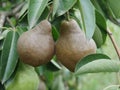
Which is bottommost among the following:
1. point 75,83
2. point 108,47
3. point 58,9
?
point 75,83

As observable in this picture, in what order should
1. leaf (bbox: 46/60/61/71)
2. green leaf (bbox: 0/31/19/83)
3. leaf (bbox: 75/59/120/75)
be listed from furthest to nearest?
leaf (bbox: 46/60/61/71)
green leaf (bbox: 0/31/19/83)
leaf (bbox: 75/59/120/75)

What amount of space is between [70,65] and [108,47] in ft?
2.09

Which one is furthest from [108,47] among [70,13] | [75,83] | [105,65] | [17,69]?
[75,83]

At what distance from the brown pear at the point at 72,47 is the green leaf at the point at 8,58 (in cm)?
16

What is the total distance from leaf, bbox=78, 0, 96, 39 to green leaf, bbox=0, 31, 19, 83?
30 cm

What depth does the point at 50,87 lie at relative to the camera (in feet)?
7.68

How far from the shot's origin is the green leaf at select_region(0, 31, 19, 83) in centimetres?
142

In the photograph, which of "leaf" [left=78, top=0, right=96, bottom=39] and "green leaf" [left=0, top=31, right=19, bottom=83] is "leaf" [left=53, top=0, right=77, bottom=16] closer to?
"leaf" [left=78, top=0, right=96, bottom=39]

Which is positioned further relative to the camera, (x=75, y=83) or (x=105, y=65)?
(x=75, y=83)

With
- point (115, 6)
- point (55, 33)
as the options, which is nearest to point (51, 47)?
point (55, 33)

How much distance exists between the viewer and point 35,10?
4.04 ft

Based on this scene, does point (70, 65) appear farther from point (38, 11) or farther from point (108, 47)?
point (108, 47)

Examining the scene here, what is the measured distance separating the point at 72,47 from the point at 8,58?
24cm

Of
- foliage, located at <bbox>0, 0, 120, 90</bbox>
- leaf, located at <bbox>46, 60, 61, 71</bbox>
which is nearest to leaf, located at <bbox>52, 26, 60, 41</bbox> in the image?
foliage, located at <bbox>0, 0, 120, 90</bbox>
